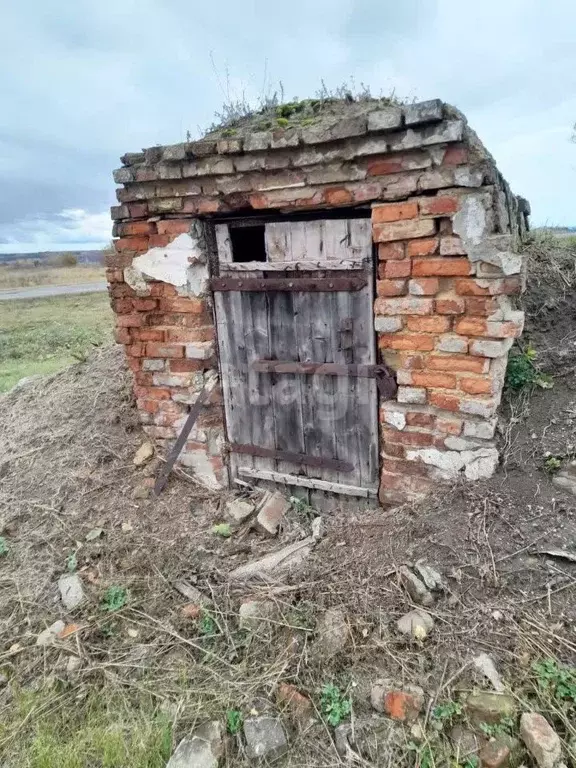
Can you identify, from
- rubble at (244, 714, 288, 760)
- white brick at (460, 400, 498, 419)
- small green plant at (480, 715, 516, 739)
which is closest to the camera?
small green plant at (480, 715, 516, 739)

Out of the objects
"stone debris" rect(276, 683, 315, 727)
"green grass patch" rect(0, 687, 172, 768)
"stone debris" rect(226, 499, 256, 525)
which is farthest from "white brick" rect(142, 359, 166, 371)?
"stone debris" rect(276, 683, 315, 727)

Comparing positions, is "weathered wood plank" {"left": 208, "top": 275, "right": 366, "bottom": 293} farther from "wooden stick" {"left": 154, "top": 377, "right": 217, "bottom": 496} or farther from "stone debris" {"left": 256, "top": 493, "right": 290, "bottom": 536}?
"stone debris" {"left": 256, "top": 493, "right": 290, "bottom": 536}

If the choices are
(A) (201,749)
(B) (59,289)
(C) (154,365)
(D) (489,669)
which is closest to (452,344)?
(D) (489,669)

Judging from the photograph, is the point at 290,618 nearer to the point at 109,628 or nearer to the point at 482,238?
the point at 109,628

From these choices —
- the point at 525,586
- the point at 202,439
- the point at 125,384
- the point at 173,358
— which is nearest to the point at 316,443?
the point at 202,439

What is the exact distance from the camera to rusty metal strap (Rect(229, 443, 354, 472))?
11.3 feet

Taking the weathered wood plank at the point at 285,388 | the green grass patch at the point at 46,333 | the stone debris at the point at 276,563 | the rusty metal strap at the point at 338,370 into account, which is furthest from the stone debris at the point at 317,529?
the green grass patch at the point at 46,333

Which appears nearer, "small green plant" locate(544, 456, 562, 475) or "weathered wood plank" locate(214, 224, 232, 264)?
"small green plant" locate(544, 456, 562, 475)

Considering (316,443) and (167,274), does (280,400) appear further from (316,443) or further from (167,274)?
(167,274)

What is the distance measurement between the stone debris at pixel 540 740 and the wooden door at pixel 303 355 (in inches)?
63.2

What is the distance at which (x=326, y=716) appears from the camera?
2.16 meters

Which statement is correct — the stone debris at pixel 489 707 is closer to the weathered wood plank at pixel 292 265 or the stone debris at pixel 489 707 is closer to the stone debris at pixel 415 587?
the stone debris at pixel 415 587

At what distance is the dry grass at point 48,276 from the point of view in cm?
2605

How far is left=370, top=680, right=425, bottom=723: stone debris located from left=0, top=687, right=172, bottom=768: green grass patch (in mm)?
964
